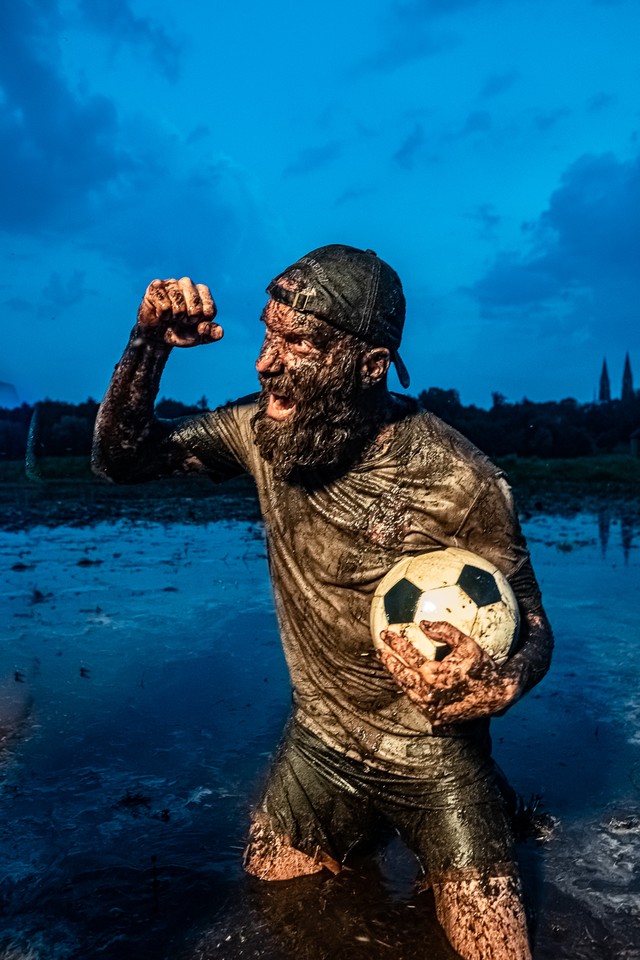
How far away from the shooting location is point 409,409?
3.61 meters

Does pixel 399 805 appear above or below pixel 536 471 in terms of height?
below

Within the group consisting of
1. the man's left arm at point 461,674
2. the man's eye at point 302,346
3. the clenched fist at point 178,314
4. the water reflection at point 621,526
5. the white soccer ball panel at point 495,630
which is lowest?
the water reflection at point 621,526

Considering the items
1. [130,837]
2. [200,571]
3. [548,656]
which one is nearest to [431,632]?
[548,656]

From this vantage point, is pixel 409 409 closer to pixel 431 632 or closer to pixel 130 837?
pixel 431 632

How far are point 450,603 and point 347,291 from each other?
1.16 metres

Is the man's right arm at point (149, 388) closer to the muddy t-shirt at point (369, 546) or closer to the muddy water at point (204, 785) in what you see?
the muddy t-shirt at point (369, 546)

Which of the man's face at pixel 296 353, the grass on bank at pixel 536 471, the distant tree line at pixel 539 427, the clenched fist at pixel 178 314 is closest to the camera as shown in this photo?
the clenched fist at pixel 178 314

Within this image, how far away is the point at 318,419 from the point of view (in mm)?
3369

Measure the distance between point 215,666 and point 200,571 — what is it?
3.31 m

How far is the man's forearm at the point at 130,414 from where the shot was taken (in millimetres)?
3398

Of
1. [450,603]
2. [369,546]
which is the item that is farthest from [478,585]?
[369,546]

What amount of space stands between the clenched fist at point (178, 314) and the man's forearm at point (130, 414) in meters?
0.06

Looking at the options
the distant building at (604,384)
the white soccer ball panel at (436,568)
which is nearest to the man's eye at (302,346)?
the white soccer ball panel at (436,568)

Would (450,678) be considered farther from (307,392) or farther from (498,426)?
(498,426)
